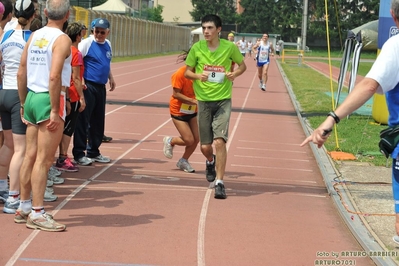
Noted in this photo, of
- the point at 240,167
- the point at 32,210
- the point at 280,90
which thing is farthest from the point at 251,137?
the point at 280,90

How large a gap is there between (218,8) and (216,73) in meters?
95.9

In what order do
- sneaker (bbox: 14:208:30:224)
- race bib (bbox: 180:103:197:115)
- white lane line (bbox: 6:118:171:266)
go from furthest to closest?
race bib (bbox: 180:103:197:115), sneaker (bbox: 14:208:30:224), white lane line (bbox: 6:118:171:266)

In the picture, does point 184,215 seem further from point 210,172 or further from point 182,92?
point 182,92

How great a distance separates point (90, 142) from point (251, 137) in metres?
4.54

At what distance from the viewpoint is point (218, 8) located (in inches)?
4067

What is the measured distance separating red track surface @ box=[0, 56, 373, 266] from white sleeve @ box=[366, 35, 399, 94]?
164 centimetres

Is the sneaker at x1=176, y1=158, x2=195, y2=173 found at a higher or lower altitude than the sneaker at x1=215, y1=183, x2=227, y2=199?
lower

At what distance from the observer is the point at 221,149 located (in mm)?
8742

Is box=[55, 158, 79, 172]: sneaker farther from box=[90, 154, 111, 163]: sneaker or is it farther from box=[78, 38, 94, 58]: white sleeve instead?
box=[78, 38, 94, 58]: white sleeve

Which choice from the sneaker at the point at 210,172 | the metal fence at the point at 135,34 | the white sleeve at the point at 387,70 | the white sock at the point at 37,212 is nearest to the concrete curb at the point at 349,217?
the sneaker at the point at 210,172

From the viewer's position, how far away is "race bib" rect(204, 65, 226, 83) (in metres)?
8.73

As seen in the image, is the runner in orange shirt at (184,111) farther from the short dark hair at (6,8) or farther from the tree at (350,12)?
the tree at (350,12)

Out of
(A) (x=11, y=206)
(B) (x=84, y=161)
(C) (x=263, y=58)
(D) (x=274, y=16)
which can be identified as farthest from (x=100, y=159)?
(D) (x=274, y=16)

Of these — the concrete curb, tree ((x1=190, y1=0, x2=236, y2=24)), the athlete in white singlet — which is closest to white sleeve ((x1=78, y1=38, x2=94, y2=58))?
the concrete curb
